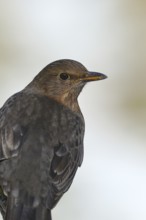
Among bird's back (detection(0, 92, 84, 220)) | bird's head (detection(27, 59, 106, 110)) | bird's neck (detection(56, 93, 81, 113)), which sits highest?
bird's head (detection(27, 59, 106, 110))

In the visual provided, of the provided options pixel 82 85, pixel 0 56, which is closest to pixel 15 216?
pixel 82 85

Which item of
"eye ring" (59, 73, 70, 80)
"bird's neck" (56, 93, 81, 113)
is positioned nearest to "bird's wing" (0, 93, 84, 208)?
"bird's neck" (56, 93, 81, 113)

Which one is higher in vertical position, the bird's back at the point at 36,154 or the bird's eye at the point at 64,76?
the bird's eye at the point at 64,76

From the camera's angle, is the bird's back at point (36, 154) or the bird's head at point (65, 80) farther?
the bird's head at point (65, 80)

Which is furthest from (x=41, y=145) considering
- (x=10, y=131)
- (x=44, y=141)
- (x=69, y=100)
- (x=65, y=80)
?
(x=65, y=80)

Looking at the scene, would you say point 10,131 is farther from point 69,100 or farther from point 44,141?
point 69,100

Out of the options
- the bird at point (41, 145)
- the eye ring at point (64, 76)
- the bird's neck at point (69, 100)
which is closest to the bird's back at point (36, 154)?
the bird at point (41, 145)

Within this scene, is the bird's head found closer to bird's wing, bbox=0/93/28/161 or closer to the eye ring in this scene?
the eye ring

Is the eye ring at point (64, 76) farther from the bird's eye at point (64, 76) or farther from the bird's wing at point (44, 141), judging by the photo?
the bird's wing at point (44, 141)
